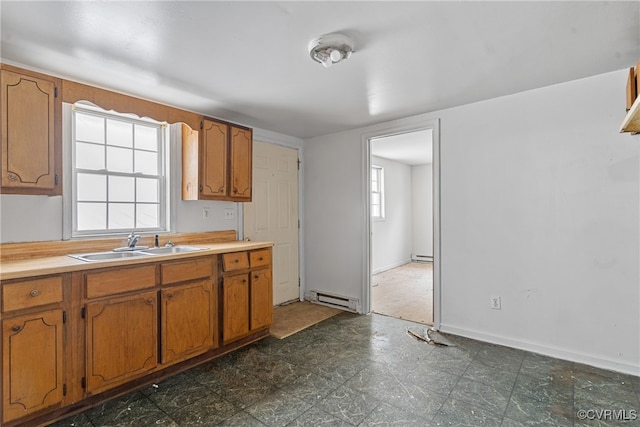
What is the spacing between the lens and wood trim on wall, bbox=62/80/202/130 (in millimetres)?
2184

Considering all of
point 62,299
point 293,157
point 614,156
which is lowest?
point 62,299

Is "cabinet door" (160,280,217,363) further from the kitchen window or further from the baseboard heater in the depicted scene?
the baseboard heater

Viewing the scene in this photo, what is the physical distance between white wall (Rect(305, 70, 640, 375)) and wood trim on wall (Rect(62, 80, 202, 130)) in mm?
2241

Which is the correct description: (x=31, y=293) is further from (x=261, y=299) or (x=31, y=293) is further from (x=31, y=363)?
(x=261, y=299)

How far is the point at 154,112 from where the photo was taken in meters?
2.64

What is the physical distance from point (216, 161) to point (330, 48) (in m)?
1.64

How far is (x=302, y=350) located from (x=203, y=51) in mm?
2404

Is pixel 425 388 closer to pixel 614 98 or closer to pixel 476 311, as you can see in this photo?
pixel 476 311

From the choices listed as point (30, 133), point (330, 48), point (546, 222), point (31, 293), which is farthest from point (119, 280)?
point (546, 222)

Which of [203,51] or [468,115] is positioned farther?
[468,115]

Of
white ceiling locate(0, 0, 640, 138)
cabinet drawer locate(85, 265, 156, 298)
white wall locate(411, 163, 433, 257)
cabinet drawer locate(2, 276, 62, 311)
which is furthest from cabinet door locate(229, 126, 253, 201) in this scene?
white wall locate(411, 163, 433, 257)

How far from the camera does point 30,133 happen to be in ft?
6.52

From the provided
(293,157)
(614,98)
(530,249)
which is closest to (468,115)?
(614,98)

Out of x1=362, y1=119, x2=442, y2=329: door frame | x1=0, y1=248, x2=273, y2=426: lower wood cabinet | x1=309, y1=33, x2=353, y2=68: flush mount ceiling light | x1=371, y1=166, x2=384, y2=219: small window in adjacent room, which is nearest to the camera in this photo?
x1=0, y1=248, x2=273, y2=426: lower wood cabinet
